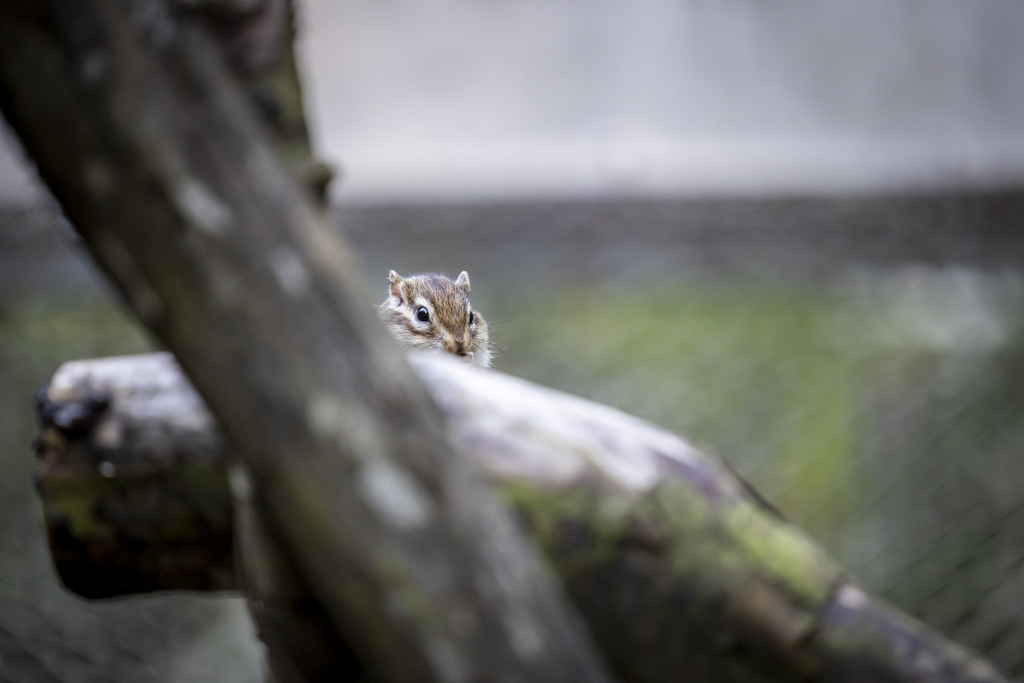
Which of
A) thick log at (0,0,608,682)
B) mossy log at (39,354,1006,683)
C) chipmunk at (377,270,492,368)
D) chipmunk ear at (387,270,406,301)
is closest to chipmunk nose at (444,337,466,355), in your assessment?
chipmunk at (377,270,492,368)

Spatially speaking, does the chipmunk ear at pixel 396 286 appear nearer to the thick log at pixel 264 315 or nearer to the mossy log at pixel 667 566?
the mossy log at pixel 667 566

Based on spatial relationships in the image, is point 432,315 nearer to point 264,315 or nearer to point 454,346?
point 454,346

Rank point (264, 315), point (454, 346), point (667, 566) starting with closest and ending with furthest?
point (264, 315)
point (667, 566)
point (454, 346)

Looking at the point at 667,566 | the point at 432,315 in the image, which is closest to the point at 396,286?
the point at 432,315

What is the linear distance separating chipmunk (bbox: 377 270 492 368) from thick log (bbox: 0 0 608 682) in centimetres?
60

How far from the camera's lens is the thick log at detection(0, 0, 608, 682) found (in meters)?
0.46

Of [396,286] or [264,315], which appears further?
[396,286]

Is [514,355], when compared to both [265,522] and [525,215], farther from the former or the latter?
[265,522]

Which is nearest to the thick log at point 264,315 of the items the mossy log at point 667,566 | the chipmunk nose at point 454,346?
the mossy log at point 667,566

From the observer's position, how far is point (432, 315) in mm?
1110

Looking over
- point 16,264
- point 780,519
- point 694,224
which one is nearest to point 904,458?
point 694,224

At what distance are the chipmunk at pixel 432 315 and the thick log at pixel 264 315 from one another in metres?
0.60

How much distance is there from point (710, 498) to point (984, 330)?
1861 millimetres

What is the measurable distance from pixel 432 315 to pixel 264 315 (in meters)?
0.64
